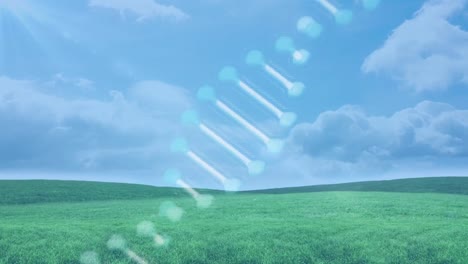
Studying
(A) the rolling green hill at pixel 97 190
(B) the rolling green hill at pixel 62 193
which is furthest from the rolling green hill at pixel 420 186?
(B) the rolling green hill at pixel 62 193

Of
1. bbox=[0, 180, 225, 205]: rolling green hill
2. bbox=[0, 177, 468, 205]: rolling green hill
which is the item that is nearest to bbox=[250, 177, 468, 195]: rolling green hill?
bbox=[0, 177, 468, 205]: rolling green hill

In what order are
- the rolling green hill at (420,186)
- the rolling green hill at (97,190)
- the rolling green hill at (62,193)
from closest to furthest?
the rolling green hill at (62,193) → the rolling green hill at (97,190) → the rolling green hill at (420,186)

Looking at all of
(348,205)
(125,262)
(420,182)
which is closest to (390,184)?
(420,182)

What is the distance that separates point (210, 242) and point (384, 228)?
28.0 ft

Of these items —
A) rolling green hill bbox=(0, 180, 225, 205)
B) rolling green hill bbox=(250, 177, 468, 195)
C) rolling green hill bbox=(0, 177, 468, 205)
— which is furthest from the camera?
rolling green hill bbox=(250, 177, 468, 195)

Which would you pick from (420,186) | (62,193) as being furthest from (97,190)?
(420,186)

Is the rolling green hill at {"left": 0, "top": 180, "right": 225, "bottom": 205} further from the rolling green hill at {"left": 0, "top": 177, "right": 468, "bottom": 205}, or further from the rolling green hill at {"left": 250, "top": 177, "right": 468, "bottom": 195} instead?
the rolling green hill at {"left": 250, "top": 177, "right": 468, "bottom": 195}

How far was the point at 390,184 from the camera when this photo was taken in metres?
78.6

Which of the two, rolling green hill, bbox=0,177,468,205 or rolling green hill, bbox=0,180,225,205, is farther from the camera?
rolling green hill, bbox=0,177,468,205

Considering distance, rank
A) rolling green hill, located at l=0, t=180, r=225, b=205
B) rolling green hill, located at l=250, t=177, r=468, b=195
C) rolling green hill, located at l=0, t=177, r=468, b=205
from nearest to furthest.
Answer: rolling green hill, located at l=0, t=180, r=225, b=205 < rolling green hill, located at l=0, t=177, r=468, b=205 < rolling green hill, located at l=250, t=177, r=468, b=195

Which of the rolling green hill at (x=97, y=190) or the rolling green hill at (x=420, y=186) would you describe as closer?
the rolling green hill at (x=97, y=190)

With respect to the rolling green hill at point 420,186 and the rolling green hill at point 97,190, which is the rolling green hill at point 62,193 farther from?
the rolling green hill at point 420,186

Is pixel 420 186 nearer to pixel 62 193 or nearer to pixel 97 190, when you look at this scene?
pixel 97 190

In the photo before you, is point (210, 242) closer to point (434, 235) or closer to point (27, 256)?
point (27, 256)
